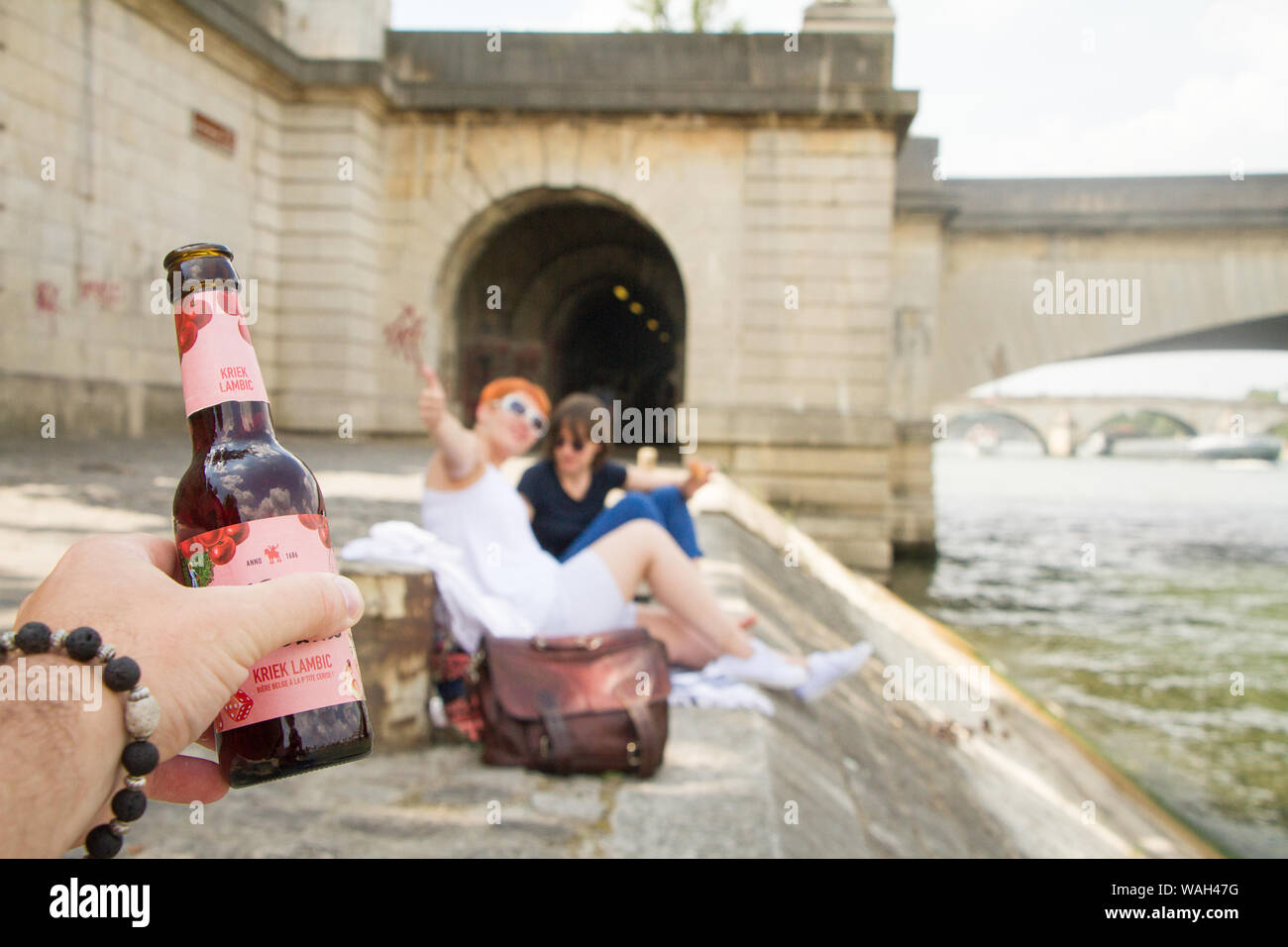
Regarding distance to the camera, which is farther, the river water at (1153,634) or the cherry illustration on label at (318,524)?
the river water at (1153,634)

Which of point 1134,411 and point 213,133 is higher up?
point 213,133

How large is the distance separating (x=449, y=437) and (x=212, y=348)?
2523 mm

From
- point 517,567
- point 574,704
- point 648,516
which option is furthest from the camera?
point 648,516

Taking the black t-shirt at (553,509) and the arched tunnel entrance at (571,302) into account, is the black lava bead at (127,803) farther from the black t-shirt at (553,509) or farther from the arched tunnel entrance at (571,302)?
the arched tunnel entrance at (571,302)

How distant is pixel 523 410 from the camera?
422cm

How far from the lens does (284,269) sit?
13.1m

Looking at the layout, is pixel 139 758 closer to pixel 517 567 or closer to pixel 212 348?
pixel 212 348

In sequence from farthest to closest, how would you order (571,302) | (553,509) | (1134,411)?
(1134,411), (571,302), (553,509)

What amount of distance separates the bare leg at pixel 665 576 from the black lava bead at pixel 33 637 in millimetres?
3215

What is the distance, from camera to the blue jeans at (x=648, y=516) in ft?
14.5

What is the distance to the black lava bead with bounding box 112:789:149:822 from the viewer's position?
861 mm

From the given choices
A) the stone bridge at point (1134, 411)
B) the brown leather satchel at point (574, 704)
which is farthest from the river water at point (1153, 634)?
the stone bridge at point (1134, 411)

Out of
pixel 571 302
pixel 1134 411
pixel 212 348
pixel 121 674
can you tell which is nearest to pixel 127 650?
pixel 121 674
